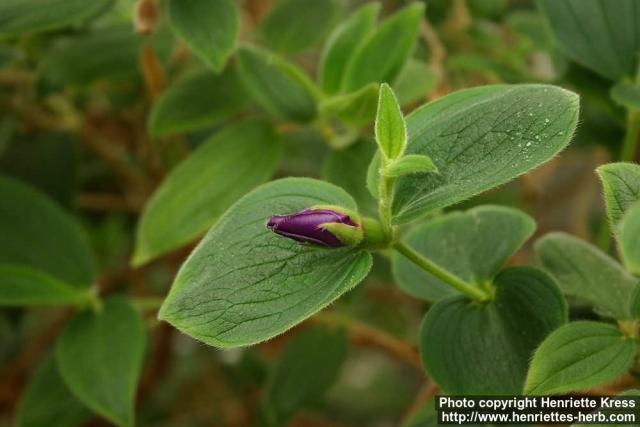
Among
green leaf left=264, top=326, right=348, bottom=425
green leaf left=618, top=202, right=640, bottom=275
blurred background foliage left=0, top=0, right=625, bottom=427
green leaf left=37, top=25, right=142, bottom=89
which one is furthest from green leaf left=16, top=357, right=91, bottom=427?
green leaf left=618, top=202, right=640, bottom=275

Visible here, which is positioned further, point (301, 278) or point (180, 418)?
point (180, 418)

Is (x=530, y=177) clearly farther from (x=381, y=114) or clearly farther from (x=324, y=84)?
(x=381, y=114)

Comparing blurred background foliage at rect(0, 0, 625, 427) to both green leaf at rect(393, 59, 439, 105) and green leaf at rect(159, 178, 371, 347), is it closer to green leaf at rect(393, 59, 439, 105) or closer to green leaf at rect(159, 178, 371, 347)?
green leaf at rect(393, 59, 439, 105)

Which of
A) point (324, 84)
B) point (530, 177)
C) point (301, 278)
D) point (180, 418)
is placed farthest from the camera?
point (180, 418)

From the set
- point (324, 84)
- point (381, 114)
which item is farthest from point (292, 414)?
point (381, 114)

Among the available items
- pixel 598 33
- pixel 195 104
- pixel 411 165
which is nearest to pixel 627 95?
pixel 598 33

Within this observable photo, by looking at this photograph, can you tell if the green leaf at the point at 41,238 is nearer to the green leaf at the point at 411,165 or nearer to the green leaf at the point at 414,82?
the green leaf at the point at 414,82

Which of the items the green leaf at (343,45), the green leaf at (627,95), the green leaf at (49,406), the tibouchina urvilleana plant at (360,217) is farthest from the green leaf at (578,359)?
the green leaf at (49,406)
